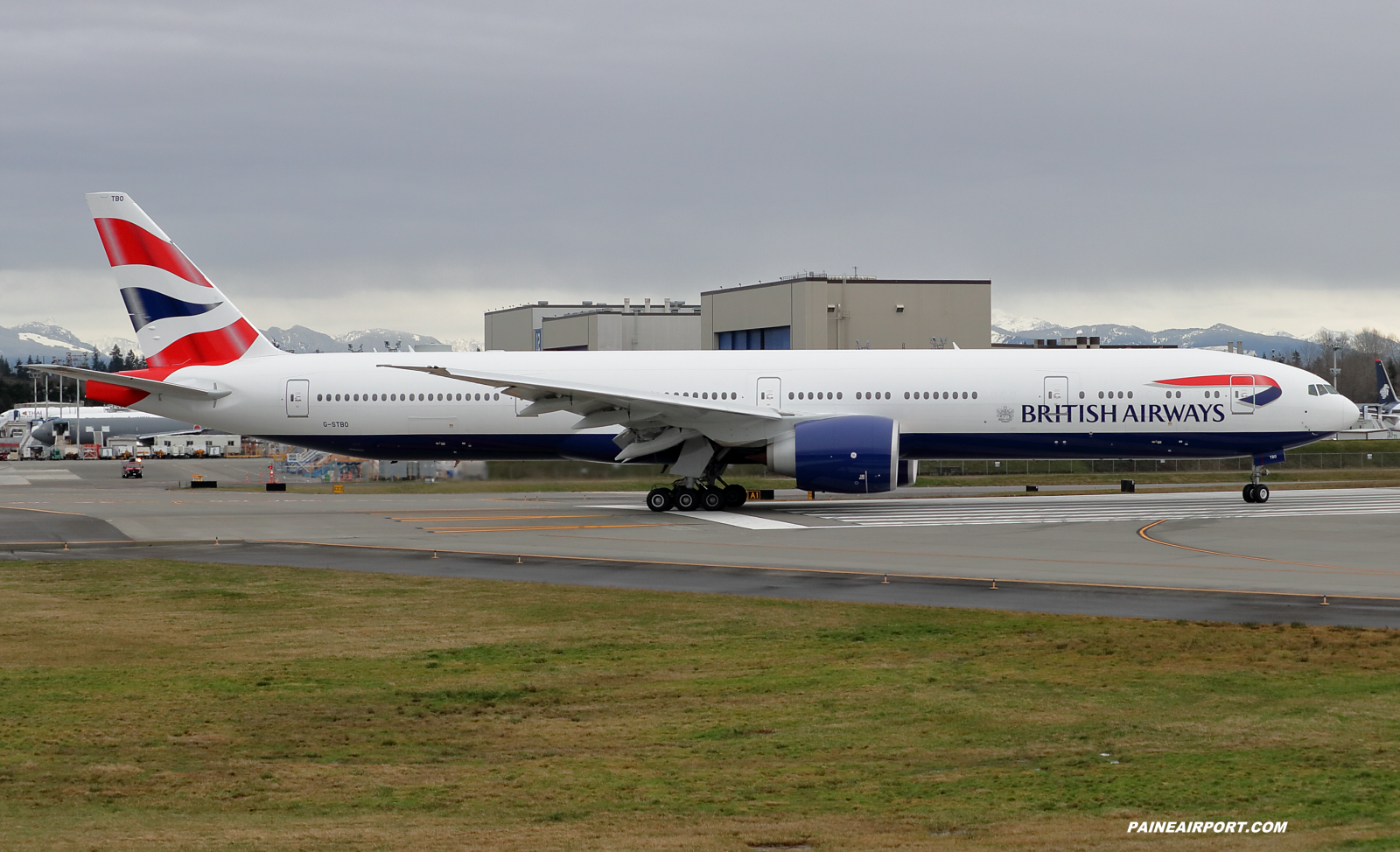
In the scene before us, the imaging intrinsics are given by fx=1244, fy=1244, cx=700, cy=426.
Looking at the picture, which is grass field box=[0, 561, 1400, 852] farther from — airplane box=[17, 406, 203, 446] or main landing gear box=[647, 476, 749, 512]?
airplane box=[17, 406, 203, 446]

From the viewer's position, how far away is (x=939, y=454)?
33.7m

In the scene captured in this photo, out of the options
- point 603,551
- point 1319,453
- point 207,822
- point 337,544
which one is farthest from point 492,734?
point 1319,453

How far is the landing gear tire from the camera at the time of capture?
33.1m

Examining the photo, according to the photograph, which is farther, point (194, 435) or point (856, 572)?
point (194, 435)

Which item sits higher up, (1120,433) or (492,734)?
(1120,433)

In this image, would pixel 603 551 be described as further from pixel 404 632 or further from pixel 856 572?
pixel 404 632

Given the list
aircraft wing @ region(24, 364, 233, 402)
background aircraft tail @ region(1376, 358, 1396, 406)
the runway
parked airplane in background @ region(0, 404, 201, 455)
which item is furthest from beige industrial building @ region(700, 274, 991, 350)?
parked airplane in background @ region(0, 404, 201, 455)

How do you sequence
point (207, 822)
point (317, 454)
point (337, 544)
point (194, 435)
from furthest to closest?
point (194, 435)
point (317, 454)
point (337, 544)
point (207, 822)

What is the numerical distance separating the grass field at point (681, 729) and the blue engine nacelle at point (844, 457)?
1375cm

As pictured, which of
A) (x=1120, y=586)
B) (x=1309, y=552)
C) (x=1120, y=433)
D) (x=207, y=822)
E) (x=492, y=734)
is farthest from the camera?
(x=1120, y=433)

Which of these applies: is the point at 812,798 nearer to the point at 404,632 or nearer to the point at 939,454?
the point at 404,632

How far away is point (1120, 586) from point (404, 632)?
10.5 metres

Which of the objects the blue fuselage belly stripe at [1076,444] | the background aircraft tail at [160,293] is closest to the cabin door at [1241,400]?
the blue fuselage belly stripe at [1076,444]

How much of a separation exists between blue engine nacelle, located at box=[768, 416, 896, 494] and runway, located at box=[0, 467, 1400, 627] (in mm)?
990
